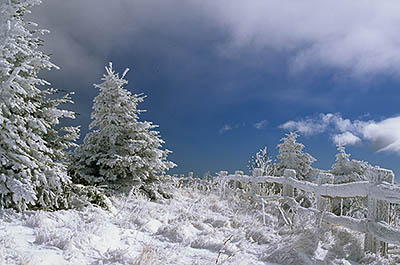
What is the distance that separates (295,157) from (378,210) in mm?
12523

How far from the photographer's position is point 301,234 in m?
4.46

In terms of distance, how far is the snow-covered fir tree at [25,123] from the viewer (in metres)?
4.48

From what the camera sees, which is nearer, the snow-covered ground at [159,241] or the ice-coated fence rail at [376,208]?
the snow-covered ground at [159,241]

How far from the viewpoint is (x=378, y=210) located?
4.58 metres

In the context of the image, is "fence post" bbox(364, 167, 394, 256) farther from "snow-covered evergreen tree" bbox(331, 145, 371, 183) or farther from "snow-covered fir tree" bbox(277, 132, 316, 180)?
"snow-covered fir tree" bbox(277, 132, 316, 180)

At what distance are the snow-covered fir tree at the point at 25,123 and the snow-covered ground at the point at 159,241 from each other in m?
0.49

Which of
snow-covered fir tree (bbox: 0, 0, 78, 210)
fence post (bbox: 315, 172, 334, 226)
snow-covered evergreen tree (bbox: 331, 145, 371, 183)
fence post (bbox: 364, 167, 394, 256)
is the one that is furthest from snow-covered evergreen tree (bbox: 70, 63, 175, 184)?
snow-covered evergreen tree (bbox: 331, 145, 371, 183)

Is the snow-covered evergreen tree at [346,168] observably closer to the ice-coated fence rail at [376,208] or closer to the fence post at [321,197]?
the fence post at [321,197]

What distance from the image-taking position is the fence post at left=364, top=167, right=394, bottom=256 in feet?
14.9

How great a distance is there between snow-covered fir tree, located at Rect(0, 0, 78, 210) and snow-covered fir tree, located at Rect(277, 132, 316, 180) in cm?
1400

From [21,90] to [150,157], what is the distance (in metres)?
4.14

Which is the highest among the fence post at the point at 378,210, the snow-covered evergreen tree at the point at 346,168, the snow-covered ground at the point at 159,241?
the snow-covered evergreen tree at the point at 346,168

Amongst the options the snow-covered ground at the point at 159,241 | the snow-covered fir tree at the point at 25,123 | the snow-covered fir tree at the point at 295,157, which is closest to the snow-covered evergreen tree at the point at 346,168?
the snow-covered fir tree at the point at 295,157

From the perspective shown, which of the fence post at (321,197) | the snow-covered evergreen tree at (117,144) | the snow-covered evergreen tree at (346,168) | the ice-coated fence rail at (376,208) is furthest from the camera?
the snow-covered evergreen tree at (346,168)
